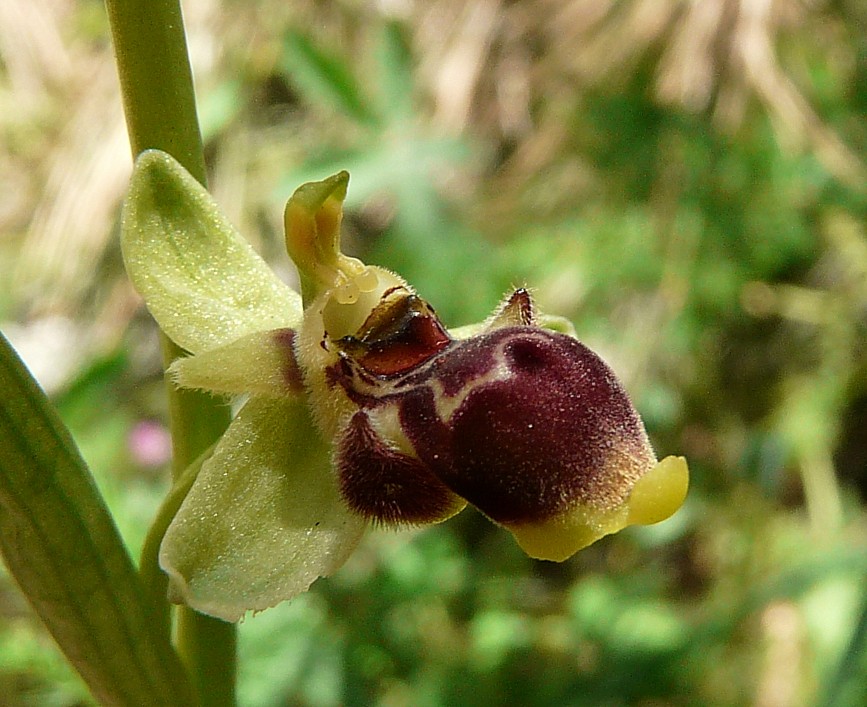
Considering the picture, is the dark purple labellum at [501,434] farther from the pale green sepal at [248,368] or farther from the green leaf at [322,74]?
the green leaf at [322,74]

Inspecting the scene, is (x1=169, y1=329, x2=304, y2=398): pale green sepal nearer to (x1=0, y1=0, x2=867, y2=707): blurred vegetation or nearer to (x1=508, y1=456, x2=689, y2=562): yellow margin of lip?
(x1=508, y1=456, x2=689, y2=562): yellow margin of lip

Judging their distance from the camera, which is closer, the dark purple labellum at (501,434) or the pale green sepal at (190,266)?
the dark purple labellum at (501,434)

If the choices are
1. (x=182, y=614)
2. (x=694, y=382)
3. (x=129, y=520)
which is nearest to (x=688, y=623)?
(x=694, y=382)

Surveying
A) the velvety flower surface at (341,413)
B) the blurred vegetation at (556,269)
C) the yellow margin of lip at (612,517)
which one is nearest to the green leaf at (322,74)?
the blurred vegetation at (556,269)

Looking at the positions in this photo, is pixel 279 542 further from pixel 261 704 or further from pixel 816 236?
pixel 816 236

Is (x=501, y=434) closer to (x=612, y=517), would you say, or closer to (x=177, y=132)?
(x=612, y=517)

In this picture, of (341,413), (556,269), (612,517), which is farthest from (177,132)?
(556,269)
